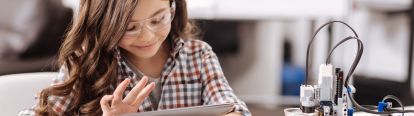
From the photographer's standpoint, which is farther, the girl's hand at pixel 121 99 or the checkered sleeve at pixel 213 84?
the checkered sleeve at pixel 213 84

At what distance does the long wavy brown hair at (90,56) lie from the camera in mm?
1118

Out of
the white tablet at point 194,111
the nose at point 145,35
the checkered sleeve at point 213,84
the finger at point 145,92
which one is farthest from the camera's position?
the checkered sleeve at point 213,84

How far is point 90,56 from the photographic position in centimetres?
118

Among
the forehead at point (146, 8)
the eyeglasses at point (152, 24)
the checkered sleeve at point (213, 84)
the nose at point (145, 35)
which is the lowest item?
the checkered sleeve at point (213, 84)

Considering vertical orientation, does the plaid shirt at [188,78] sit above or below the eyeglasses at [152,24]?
below

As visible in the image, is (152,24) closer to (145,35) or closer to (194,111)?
(145,35)

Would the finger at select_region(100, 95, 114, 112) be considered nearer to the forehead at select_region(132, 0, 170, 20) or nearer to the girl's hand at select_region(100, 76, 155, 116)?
the girl's hand at select_region(100, 76, 155, 116)

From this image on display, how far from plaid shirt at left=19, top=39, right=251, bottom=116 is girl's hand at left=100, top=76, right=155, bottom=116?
22 centimetres

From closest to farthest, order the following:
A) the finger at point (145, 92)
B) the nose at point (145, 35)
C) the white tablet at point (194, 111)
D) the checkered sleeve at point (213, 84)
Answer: the white tablet at point (194, 111) < the finger at point (145, 92) < the nose at point (145, 35) < the checkered sleeve at point (213, 84)

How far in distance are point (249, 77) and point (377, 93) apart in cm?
85

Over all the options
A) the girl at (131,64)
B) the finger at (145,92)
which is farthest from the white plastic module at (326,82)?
the finger at (145,92)

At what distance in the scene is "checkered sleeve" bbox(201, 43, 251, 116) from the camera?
4.08 ft

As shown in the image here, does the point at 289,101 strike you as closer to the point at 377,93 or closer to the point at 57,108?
the point at 377,93

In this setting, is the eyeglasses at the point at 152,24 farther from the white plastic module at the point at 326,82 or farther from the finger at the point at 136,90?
the white plastic module at the point at 326,82
